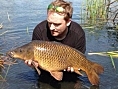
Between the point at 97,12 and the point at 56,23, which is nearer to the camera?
the point at 56,23

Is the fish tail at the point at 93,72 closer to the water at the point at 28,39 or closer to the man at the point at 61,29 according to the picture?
the man at the point at 61,29

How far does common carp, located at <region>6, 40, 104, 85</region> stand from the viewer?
3945mm

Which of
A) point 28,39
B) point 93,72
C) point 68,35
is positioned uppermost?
point 68,35

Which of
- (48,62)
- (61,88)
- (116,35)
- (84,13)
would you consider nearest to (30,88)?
(61,88)

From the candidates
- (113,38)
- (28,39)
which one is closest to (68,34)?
(28,39)

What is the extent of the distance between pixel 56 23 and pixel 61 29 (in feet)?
0.58

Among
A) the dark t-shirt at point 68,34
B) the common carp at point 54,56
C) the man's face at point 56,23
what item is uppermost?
the man's face at point 56,23

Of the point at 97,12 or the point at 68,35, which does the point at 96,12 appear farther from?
the point at 68,35

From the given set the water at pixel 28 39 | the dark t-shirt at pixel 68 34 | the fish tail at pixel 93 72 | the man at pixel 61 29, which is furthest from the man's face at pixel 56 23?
the water at pixel 28 39

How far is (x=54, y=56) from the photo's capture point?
13.1ft

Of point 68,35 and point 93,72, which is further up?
point 68,35

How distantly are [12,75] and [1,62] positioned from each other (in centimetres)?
31

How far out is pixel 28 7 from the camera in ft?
35.8

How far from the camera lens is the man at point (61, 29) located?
4086 millimetres
